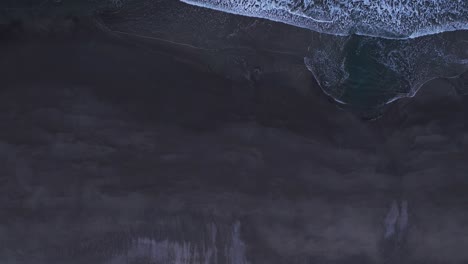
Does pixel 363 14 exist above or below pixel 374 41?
above

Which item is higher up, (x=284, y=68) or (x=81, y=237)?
(x=284, y=68)

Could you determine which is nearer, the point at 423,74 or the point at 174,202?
the point at 174,202

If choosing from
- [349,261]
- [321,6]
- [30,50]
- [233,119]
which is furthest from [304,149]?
[30,50]

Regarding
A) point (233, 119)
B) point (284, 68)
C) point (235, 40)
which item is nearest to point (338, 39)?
point (284, 68)

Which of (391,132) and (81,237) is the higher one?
(391,132)

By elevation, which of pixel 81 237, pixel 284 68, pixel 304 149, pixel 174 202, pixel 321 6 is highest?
pixel 321 6

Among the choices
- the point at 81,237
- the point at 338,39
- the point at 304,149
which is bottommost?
the point at 81,237

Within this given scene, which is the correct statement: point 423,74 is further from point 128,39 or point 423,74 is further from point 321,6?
point 128,39

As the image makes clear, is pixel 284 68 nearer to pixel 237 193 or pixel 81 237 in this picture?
pixel 237 193

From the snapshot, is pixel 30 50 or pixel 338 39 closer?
pixel 30 50
